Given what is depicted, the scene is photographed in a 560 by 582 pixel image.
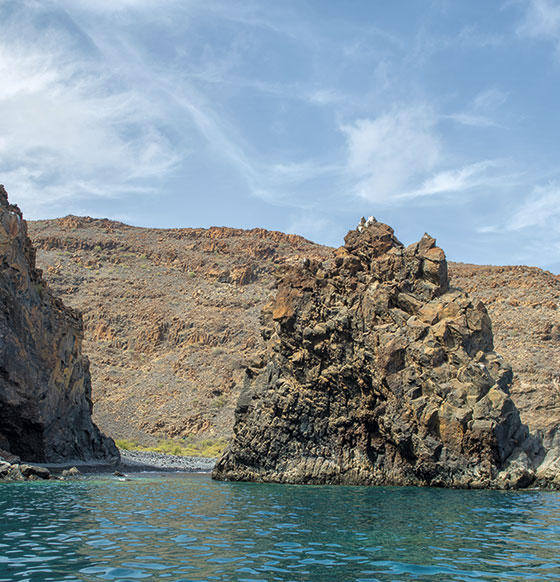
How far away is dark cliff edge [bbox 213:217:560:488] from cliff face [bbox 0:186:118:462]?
13.6 meters

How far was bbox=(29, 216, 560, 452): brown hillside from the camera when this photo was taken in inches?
2980

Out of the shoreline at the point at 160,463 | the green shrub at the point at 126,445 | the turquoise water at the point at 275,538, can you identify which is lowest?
the shoreline at the point at 160,463

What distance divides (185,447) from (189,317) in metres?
37.2

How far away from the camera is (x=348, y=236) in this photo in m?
42.3

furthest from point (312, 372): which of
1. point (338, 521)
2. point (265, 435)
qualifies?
point (338, 521)

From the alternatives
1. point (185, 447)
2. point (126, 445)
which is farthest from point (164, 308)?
point (126, 445)

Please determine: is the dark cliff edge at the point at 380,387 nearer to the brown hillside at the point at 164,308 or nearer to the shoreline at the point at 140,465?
the shoreline at the point at 140,465

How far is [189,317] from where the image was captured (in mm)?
108000

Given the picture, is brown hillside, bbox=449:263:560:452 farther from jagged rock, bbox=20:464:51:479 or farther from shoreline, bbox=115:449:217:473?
jagged rock, bbox=20:464:51:479

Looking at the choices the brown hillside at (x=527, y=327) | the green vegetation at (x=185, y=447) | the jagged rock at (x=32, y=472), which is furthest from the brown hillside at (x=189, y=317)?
the jagged rock at (x=32, y=472)

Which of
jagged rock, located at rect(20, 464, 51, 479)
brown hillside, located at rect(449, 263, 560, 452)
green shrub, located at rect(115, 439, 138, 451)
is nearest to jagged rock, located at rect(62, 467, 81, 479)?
jagged rock, located at rect(20, 464, 51, 479)

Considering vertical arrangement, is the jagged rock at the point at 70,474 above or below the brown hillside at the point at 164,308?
below

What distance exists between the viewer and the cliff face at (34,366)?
133 feet

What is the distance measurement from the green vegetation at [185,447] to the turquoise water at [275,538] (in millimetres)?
45886
